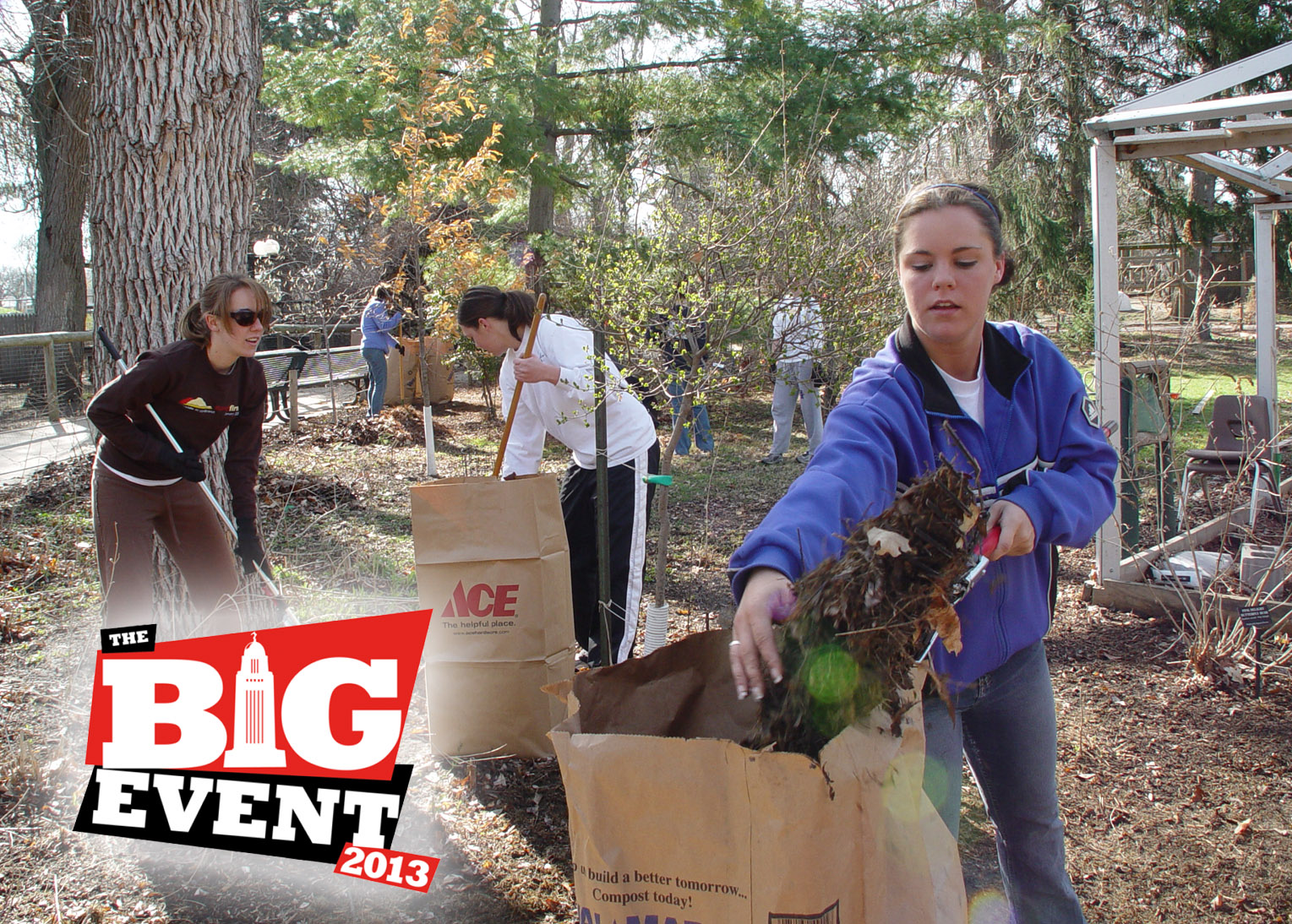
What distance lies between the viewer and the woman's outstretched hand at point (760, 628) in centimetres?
121

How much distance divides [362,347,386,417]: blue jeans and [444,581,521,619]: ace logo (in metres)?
8.39

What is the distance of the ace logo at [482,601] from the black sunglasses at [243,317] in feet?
4.25

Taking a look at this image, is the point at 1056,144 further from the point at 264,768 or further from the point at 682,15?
the point at 264,768

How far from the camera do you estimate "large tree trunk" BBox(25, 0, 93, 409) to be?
12062 millimetres

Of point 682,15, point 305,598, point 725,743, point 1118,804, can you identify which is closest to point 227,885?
point 305,598

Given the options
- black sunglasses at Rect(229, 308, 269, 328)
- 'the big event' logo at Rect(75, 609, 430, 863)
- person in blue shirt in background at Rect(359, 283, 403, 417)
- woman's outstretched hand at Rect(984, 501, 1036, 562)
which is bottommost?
'the big event' logo at Rect(75, 609, 430, 863)

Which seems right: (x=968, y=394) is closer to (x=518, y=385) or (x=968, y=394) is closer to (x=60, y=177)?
(x=518, y=385)

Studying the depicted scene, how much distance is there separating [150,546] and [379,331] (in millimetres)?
7677

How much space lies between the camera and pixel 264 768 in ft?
9.04

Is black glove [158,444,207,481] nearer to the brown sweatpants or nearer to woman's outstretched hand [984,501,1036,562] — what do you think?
the brown sweatpants

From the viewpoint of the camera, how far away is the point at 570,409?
3.79 m

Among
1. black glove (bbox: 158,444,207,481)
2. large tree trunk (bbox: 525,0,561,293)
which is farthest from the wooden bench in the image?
black glove (bbox: 158,444,207,481)

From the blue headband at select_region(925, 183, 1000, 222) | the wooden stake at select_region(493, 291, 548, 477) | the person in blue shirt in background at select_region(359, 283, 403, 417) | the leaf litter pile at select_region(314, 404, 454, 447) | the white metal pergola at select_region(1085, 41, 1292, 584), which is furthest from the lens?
the person in blue shirt in background at select_region(359, 283, 403, 417)

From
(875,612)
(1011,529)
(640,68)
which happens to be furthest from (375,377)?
(875,612)
